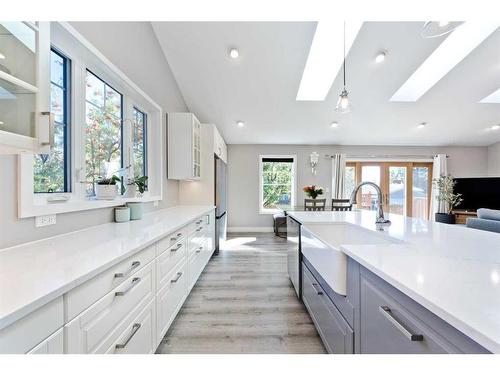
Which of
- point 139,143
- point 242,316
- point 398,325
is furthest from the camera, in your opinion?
point 139,143

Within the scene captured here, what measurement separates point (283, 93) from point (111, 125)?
291cm

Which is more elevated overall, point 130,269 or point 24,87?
point 24,87

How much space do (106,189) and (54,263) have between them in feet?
3.58

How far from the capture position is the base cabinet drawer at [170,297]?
1.60 meters

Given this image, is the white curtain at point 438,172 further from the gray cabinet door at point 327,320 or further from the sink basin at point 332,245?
the gray cabinet door at point 327,320

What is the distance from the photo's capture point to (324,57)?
12.4ft

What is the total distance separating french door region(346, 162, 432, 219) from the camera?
650 centimetres

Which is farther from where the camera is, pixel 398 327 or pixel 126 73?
pixel 126 73

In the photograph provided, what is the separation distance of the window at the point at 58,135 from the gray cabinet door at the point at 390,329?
195 centimetres

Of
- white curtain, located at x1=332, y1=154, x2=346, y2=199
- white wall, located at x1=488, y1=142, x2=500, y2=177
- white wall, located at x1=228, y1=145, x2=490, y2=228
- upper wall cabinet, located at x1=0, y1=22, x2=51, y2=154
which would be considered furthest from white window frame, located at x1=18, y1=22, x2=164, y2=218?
white wall, located at x1=488, y1=142, x2=500, y2=177

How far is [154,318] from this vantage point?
151 centimetres

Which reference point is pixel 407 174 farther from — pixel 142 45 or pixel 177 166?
pixel 142 45

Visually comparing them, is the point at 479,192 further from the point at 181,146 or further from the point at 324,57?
the point at 181,146

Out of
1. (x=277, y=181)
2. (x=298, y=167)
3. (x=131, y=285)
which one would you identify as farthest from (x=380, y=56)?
(x=131, y=285)
